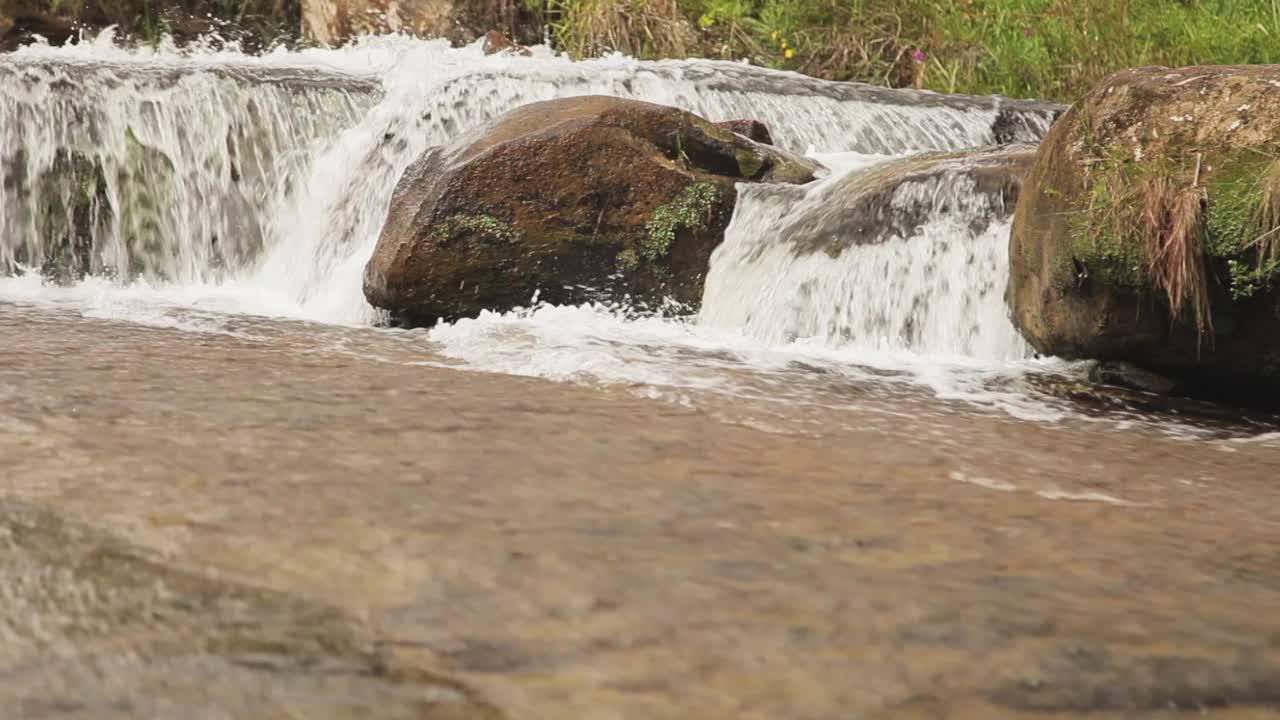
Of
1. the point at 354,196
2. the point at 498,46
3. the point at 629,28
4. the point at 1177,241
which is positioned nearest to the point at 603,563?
the point at 1177,241

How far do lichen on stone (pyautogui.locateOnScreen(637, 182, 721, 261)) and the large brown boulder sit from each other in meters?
1.91

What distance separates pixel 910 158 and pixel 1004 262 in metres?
0.97

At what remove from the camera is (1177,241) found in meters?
3.81

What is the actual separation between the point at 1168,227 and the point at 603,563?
8.68 feet

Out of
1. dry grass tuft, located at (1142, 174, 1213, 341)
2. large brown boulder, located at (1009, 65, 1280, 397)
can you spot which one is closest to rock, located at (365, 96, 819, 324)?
large brown boulder, located at (1009, 65, 1280, 397)

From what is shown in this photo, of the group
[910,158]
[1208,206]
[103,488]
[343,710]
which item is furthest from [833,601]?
[910,158]

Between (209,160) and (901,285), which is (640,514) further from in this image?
(209,160)

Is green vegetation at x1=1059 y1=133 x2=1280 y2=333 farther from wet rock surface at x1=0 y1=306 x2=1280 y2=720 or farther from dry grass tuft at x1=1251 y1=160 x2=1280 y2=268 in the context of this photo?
wet rock surface at x1=0 y1=306 x2=1280 y2=720

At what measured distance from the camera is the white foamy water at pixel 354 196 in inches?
205

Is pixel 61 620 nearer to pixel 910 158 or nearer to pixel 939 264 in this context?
pixel 939 264

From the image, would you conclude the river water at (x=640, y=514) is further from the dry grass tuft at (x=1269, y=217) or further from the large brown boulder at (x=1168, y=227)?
the dry grass tuft at (x=1269, y=217)

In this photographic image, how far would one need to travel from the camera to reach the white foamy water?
5203 mm

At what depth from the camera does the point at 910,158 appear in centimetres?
588

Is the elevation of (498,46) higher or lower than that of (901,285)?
higher
